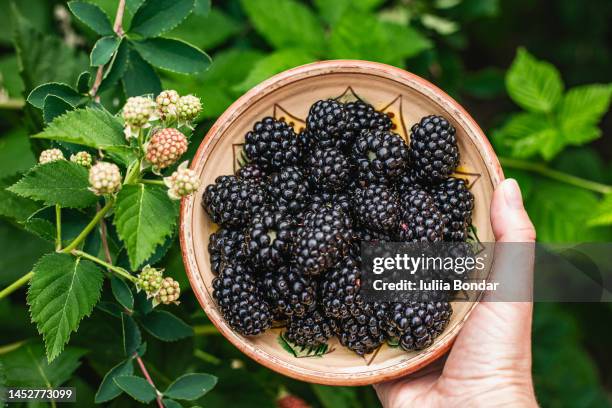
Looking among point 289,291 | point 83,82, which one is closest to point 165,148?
point 83,82

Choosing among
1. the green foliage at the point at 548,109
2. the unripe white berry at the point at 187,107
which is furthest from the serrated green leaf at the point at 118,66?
the green foliage at the point at 548,109

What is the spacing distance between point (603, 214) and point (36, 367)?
187 centimetres

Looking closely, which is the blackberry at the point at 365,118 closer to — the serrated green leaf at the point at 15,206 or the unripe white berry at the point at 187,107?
the unripe white berry at the point at 187,107

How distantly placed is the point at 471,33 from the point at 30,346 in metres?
2.78

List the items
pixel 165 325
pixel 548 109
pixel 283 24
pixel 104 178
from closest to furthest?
pixel 104 178 < pixel 165 325 < pixel 283 24 < pixel 548 109

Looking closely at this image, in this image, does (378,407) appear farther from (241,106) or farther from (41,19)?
(41,19)

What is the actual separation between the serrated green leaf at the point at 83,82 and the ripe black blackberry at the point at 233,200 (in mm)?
425

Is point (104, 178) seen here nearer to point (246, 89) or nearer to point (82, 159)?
point (82, 159)

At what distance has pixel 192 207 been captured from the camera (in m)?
1.65

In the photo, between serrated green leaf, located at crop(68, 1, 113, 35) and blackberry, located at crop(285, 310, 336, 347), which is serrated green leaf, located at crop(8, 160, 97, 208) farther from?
blackberry, located at crop(285, 310, 336, 347)

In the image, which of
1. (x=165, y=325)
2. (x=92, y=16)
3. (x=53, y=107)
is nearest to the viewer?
(x=53, y=107)

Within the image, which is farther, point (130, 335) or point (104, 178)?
point (130, 335)

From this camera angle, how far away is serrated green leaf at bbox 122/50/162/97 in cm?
163

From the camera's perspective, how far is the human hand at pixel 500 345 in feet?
5.24
